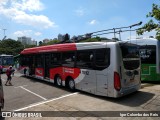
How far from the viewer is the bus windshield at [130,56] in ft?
32.3

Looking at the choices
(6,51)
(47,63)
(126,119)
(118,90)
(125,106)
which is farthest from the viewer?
(6,51)

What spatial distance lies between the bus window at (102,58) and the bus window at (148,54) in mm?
6058

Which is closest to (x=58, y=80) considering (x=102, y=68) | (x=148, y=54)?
(x=102, y=68)

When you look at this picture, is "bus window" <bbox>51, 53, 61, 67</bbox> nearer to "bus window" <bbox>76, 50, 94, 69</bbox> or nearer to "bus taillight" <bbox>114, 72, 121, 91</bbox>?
"bus window" <bbox>76, 50, 94, 69</bbox>

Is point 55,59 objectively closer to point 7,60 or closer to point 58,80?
point 58,80

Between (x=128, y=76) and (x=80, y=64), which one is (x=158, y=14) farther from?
(x=80, y=64)

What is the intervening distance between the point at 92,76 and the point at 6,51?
68721 millimetres

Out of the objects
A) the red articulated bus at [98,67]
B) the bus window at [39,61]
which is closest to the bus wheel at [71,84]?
the red articulated bus at [98,67]

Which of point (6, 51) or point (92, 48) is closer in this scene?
point (92, 48)

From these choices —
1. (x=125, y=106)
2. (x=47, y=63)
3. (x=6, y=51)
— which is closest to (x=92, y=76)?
(x=125, y=106)

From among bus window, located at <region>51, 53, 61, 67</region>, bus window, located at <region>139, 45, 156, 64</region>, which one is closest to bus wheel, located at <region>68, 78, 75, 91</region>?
bus window, located at <region>51, 53, 61, 67</region>

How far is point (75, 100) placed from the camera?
32.8 ft

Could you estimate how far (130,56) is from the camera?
33.8 ft

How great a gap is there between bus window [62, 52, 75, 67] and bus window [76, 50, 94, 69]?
536mm
